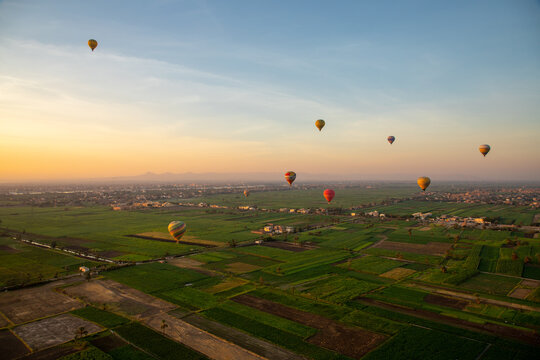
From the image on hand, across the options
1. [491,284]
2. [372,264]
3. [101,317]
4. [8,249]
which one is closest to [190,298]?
[101,317]

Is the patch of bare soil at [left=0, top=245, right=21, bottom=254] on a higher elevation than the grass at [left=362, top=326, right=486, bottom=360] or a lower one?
higher

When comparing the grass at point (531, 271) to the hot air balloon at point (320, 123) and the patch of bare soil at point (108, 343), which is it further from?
the patch of bare soil at point (108, 343)

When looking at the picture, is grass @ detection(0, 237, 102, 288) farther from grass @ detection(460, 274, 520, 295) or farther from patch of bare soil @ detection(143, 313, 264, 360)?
grass @ detection(460, 274, 520, 295)

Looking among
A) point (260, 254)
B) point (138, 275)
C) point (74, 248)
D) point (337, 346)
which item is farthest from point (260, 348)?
point (74, 248)

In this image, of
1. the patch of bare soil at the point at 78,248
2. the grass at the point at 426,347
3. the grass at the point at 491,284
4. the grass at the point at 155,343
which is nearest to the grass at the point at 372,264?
the grass at the point at 491,284

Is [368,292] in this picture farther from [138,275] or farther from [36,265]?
[36,265]

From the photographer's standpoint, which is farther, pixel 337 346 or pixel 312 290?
pixel 312 290

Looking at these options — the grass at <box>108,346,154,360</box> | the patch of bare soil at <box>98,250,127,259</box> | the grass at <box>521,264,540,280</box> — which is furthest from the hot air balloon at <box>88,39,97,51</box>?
the grass at <box>521,264,540,280</box>
